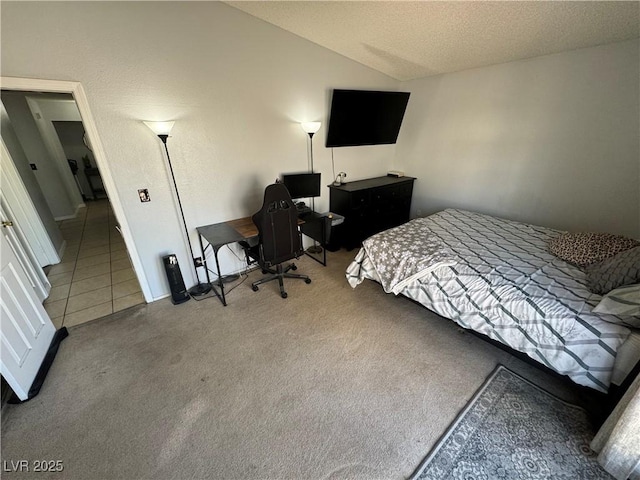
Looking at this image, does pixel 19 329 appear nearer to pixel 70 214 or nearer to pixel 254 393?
pixel 254 393

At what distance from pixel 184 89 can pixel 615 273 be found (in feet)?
11.6

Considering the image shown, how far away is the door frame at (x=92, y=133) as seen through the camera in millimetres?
1758

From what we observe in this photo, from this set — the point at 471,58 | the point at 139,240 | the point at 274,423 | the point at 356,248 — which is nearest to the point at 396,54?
the point at 471,58

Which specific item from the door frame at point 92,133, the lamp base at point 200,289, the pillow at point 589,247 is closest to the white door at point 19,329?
the door frame at point 92,133

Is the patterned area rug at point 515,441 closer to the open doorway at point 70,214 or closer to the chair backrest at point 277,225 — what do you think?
the chair backrest at point 277,225

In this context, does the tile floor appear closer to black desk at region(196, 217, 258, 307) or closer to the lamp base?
the lamp base

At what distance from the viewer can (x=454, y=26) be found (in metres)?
2.29

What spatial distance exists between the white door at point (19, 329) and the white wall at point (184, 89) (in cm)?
77

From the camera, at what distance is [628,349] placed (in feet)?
4.23

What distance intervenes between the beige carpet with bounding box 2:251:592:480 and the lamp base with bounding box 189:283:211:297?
0.27 m

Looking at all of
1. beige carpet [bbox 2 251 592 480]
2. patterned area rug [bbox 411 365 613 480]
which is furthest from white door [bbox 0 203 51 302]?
patterned area rug [bbox 411 365 613 480]

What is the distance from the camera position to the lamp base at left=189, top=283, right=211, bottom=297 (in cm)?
277

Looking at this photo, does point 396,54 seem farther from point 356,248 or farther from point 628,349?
point 628,349

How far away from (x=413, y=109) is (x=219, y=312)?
12.6 feet
